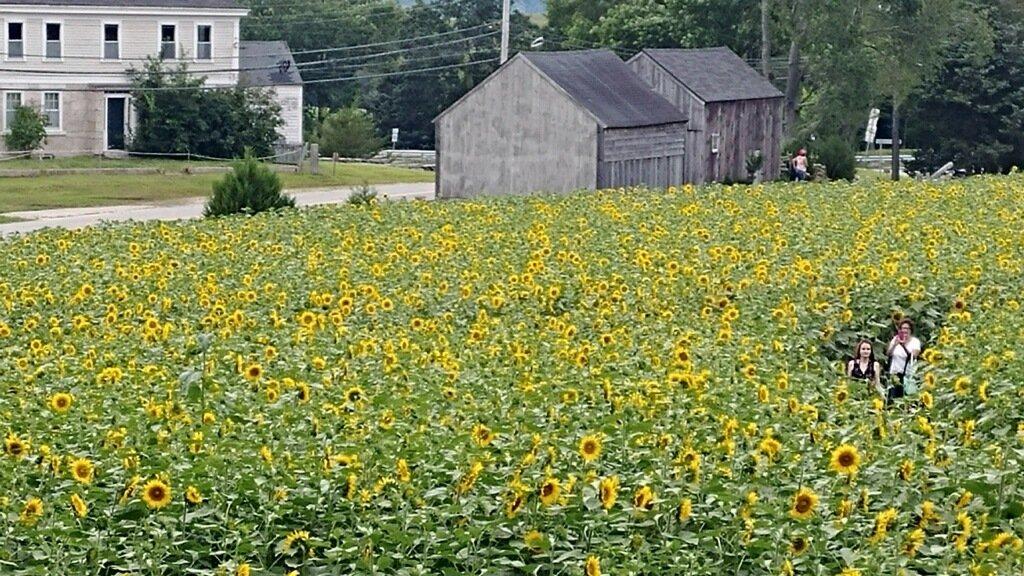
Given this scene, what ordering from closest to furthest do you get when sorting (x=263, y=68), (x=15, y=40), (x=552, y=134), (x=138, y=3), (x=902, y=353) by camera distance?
A: (x=902, y=353) → (x=552, y=134) → (x=15, y=40) → (x=138, y=3) → (x=263, y=68)

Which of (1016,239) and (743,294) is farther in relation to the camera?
(1016,239)

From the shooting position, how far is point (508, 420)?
11734mm

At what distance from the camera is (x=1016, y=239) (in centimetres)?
2419

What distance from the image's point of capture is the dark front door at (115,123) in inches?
2366

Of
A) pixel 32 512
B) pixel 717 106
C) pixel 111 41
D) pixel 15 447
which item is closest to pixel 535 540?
pixel 32 512

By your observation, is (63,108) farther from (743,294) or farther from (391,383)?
(391,383)

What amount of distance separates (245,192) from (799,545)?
26170 millimetres

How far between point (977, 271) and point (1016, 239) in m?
3.87

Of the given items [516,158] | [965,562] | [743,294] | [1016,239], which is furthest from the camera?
[516,158]

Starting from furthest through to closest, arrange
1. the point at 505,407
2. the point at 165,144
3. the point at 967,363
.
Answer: the point at 165,144 → the point at 967,363 → the point at 505,407

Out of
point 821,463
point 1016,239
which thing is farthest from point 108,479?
point 1016,239

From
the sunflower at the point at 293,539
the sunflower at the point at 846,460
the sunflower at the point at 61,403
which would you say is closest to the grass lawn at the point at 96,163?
the sunflower at the point at 61,403

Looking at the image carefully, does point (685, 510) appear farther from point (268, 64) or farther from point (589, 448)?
point (268, 64)

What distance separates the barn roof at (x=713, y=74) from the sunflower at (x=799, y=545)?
40826mm
